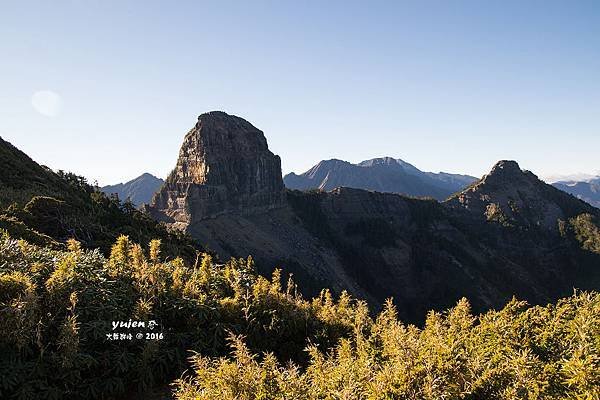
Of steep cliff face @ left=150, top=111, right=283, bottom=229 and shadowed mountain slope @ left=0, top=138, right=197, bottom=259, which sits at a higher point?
steep cliff face @ left=150, top=111, right=283, bottom=229

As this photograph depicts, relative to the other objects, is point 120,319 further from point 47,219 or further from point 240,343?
point 47,219

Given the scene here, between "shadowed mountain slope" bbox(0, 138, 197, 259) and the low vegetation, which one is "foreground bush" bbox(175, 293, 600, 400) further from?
"shadowed mountain slope" bbox(0, 138, 197, 259)

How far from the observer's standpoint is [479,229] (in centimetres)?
17462

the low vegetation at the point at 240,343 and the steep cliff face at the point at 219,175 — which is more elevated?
the steep cliff face at the point at 219,175

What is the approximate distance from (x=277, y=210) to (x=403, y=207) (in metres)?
59.2

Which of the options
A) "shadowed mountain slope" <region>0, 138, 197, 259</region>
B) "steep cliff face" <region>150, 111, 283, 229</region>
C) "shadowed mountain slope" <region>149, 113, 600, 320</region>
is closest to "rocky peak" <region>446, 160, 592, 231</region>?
"shadowed mountain slope" <region>149, 113, 600, 320</region>

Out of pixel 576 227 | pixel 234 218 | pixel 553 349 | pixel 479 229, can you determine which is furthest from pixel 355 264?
pixel 553 349

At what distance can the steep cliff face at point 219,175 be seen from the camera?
4872 inches

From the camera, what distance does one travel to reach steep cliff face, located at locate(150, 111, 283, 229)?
406ft

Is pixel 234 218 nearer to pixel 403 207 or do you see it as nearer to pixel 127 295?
pixel 403 207

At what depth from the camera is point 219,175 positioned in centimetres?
13238

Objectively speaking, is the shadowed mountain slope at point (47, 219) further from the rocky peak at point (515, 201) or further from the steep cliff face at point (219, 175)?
the rocky peak at point (515, 201)

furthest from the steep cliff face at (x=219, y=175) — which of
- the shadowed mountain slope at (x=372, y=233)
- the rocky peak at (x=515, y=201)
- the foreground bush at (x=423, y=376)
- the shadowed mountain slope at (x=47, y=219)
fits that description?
the foreground bush at (x=423, y=376)

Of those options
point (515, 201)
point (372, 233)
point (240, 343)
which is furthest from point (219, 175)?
point (515, 201)
